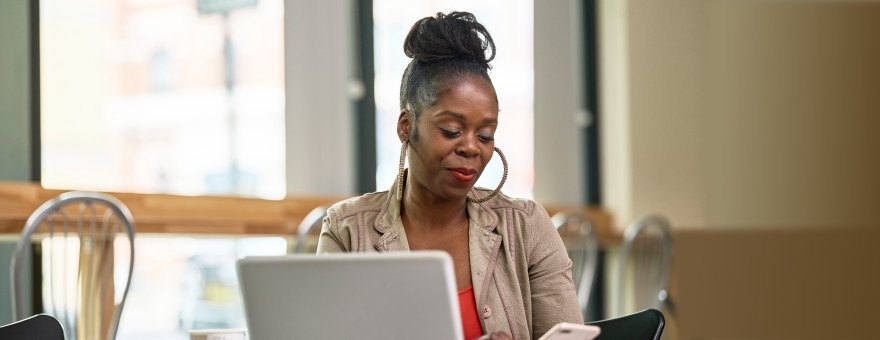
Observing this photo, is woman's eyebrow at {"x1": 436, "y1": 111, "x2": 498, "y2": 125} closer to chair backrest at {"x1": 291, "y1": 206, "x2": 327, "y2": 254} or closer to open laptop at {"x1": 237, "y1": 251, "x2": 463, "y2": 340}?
open laptop at {"x1": 237, "y1": 251, "x2": 463, "y2": 340}

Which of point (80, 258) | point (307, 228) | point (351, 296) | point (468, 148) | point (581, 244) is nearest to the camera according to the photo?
point (351, 296)

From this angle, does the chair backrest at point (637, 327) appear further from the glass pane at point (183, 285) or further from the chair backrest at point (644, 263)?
the chair backrest at point (644, 263)

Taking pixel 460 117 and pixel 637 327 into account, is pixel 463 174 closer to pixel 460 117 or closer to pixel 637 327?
pixel 460 117

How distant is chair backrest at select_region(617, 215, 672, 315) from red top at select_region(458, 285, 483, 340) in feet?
9.98

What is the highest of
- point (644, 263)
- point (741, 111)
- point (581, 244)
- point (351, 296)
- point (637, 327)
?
point (741, 111)

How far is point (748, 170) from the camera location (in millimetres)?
4688

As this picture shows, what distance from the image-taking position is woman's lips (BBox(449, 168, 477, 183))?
153cm

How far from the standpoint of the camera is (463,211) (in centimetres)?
162

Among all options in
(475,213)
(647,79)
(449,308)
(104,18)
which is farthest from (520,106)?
(449,308)

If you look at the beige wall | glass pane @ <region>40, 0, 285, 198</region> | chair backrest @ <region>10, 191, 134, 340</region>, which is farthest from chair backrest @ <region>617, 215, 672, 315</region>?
chair backrest @ <region>10, 191, 134, 340</region>

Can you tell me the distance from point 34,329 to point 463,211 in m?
0.65

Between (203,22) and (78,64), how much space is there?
1.86 feet

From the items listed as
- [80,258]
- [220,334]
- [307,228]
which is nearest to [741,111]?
[307,228]

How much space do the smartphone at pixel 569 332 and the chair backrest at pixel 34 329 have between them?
783 millimetres
